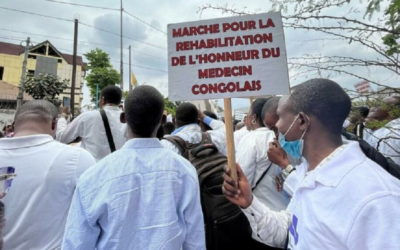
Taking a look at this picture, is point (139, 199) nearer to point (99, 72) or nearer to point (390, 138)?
point (390, 138)

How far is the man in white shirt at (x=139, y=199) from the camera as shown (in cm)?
120

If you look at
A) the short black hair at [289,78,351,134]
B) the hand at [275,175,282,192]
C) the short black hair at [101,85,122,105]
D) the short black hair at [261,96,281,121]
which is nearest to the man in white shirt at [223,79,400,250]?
the short black hair at [289,78,351,134]

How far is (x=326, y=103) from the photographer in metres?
1.18

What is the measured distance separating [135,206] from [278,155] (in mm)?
1145

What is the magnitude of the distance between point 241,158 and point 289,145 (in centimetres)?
86

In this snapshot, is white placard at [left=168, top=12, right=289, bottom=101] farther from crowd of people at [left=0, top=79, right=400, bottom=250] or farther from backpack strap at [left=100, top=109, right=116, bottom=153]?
backpack strap at [left=100, top=109, right=116, bottom=153]

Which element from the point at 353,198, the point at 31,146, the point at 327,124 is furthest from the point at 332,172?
the point at 31,146

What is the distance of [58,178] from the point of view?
5.21 feet

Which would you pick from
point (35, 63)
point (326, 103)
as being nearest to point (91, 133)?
point (326, 103)

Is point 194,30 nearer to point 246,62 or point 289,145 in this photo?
point 246,62

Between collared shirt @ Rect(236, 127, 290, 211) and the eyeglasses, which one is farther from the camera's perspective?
collared shirt @ Rect(236, 127, 290, 211)

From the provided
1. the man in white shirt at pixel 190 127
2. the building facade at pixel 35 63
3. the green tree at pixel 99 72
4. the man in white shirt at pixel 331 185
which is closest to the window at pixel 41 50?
the building facade at pixel 35 63

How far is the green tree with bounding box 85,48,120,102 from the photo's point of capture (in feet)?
83.6

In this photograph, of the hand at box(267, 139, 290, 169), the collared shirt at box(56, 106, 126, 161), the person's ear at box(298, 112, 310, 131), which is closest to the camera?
the person's ear at box(298, 112, 310, 131)
